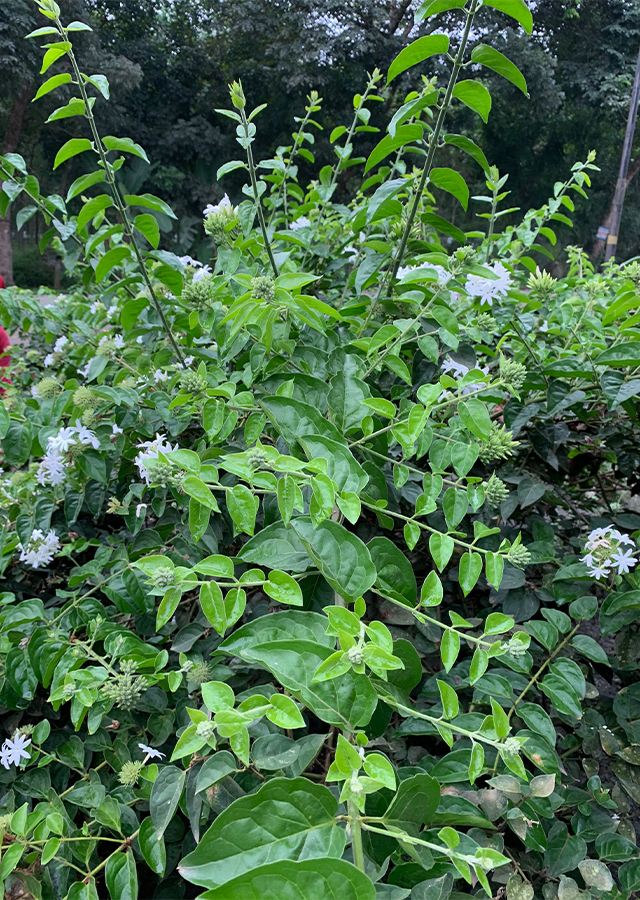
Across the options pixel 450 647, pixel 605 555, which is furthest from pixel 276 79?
pixel 450 647

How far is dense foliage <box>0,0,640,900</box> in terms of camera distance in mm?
525

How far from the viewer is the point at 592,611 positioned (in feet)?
2.75

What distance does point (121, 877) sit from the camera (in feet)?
2.24

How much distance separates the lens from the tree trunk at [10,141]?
12805mm

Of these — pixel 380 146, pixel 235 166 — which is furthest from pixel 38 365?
pixel 380 146

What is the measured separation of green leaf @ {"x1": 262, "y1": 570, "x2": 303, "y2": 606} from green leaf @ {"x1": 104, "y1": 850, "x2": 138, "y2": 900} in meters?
0.39

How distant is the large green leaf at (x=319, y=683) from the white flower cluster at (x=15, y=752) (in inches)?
21.6

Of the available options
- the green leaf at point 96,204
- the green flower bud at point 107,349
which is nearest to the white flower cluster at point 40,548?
the green flower bud at point 107,349

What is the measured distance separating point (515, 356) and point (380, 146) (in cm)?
56

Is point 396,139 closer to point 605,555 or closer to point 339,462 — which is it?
point 339,462

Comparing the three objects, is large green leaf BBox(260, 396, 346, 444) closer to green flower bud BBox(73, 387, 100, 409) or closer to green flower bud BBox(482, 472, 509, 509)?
green flower bud BBox(482, 472, 509, 509)

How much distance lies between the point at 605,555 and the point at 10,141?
55.1 ft

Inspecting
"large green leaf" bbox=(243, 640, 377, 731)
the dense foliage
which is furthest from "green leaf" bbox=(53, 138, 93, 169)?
"large green leaf" bbox=(243, 640, 377, 731)

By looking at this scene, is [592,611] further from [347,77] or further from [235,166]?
[347,77]
